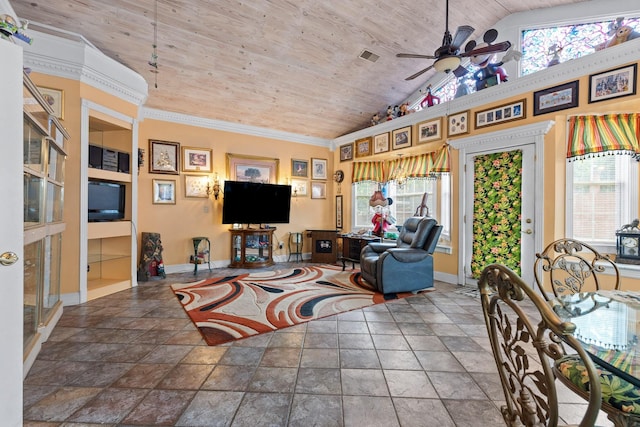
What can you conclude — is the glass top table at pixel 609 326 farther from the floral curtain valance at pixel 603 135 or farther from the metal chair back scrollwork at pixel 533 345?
the floral curtain valance at pixel 603 135

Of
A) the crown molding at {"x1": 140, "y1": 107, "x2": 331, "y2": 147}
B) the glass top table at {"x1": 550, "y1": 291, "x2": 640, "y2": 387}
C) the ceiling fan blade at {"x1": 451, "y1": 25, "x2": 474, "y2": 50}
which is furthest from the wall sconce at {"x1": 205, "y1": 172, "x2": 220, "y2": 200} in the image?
the glass top table at {"x1": 550, "y1": 291, "x2": 640, "y2": 387}

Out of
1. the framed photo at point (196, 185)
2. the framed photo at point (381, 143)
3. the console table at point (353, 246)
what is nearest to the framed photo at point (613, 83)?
the framed photo at point (381, 143)

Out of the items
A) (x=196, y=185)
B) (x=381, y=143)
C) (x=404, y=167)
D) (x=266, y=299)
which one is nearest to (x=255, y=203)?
(x=196, y=185)

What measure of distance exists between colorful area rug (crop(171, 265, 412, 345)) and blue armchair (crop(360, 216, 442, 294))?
0.49 feet

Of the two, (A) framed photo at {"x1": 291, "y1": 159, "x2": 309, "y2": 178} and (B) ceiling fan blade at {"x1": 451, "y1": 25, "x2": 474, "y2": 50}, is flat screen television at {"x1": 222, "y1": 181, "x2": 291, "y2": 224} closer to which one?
(A) framed photo at {"x1": 291, "y1": 159, "x2": 309, "y2": 178}

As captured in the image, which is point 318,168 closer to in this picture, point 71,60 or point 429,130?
point 429,130

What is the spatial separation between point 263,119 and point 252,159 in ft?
2.70

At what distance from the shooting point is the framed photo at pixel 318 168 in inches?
259

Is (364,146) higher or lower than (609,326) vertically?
higher

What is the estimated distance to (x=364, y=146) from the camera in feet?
19.5

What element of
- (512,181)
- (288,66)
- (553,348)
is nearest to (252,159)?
(288,66)

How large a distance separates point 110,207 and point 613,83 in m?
6.09

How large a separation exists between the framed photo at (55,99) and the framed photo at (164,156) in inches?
65.8

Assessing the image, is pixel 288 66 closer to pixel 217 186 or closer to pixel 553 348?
pixel 217 186
